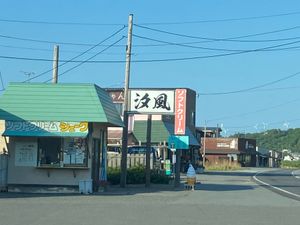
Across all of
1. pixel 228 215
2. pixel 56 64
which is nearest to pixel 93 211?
pixel 228 215

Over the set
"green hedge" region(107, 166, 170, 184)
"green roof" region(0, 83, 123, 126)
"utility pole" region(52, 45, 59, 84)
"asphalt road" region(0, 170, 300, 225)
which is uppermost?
"utility pole" region(52, 45, 59, 84)

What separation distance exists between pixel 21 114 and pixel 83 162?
10.6 ft

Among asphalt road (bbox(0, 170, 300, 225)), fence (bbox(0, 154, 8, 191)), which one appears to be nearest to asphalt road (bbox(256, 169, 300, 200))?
asphalt road (bbox(0, 170, 300, 225))

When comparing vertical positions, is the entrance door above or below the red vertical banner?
below

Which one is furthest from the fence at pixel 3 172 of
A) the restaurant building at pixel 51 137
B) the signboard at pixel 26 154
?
the signboard at pixel 26 154

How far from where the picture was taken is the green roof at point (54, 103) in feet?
79.4

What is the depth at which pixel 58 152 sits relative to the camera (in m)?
24.4

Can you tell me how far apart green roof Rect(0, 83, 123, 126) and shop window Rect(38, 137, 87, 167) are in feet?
3.07

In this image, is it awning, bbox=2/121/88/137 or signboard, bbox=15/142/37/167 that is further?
signboard, bbox=15/142/37/167

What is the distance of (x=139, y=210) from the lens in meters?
17.4

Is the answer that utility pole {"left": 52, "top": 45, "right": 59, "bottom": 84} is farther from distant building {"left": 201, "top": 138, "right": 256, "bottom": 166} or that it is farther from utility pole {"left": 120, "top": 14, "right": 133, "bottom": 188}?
distant building {"left": 201, "top": 138, "right": 256, "bottom": 166}

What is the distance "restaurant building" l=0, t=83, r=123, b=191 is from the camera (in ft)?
78.9

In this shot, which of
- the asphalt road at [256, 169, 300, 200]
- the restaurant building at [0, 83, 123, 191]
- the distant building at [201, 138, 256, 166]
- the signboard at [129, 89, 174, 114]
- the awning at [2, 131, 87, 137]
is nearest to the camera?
the awning at [2, 131, 87, 137]

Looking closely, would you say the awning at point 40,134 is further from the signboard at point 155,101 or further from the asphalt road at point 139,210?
the signboard at point 155,101
